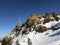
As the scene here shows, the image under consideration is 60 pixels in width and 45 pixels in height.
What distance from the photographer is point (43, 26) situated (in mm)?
76250

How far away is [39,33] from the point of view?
237 feet

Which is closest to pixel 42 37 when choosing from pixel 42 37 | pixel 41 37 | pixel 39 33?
pixel 42 37

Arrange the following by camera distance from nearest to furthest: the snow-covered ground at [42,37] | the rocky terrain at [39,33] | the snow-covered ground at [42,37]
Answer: the snow-covered ground at [42,37] → the snow-covered ground at [42,37] → the rocky terrain at [39,33]

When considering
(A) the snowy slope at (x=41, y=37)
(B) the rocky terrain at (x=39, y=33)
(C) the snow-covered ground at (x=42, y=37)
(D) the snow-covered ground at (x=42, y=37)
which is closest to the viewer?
(A) the snowy slope at (x=41, y=37)

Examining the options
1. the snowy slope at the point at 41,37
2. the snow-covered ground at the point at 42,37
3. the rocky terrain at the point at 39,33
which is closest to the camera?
the snowy slope at the point at 41,37

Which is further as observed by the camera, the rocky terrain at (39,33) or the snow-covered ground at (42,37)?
the rocky terrain at (39,33)

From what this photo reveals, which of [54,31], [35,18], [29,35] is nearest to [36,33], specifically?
[29,35]

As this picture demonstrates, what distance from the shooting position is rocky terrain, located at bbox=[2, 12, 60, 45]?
62144mm

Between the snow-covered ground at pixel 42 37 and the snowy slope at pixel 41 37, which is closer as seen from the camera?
the snowy slope at pixel 41 37

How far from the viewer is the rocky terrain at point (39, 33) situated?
62.1 meters

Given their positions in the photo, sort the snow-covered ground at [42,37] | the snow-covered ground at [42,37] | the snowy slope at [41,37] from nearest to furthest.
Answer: the snowy slope at [41,37] < the snow-covered ground at [42,37] < the snow-covered ground at [42,37]

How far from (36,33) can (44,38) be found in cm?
810

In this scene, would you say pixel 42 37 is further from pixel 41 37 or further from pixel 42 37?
pixel 41 37

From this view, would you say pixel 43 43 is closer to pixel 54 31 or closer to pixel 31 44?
pixel 31 44
